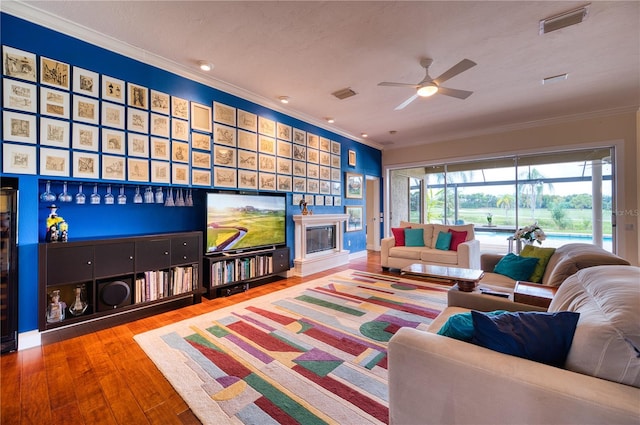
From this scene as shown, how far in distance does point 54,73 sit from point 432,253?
17.2 ft

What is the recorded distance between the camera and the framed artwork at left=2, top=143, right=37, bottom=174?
2270 millimetres

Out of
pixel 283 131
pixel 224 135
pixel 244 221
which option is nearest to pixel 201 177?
pixel 224 135

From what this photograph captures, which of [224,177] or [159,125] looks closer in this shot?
[159,125]

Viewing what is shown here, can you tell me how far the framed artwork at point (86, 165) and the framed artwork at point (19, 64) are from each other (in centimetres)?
70

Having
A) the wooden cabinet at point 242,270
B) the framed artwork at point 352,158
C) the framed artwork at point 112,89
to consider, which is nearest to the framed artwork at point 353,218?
the framed artwork at point 352,158

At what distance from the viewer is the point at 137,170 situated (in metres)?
3.01

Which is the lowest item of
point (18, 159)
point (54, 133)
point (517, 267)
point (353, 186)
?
point (517, 267)

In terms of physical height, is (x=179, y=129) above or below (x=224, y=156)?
above

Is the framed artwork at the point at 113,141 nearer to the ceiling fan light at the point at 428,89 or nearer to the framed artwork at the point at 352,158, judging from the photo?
the ceiling fan light at the point at 428,89

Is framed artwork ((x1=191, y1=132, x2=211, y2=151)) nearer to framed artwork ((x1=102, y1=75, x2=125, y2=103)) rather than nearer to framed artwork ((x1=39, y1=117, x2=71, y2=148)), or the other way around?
framed artwork ((x1=102, y1=75, x2=125, y2=103))

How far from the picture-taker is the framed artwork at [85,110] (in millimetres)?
2631

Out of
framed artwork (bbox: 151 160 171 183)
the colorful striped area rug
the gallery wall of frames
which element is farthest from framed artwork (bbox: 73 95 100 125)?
the colorful striped area rug

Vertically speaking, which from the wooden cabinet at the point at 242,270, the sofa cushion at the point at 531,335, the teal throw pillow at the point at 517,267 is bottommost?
the wooden cabinet at the point at 242,270

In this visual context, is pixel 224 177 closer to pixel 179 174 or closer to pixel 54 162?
pixel 179 174
